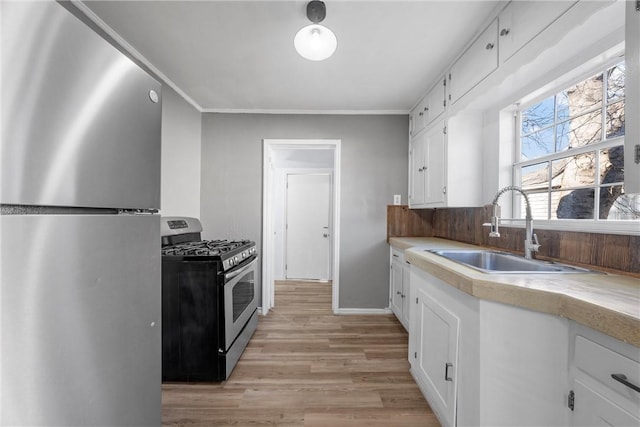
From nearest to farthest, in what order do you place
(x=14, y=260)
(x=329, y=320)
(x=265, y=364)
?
(x=14, y=260) < (x=265, y=364) < (x=329, y=320)

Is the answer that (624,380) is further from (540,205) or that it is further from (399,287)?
(399,287)

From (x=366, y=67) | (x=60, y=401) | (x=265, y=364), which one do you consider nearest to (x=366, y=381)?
(x=265, y=364)

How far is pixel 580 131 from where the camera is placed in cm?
155

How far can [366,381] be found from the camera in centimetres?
195

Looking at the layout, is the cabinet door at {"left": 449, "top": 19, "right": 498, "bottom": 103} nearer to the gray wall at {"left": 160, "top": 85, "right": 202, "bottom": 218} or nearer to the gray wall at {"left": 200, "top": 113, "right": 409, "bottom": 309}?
the gray wall at {"left": 200, "top": 113, "right": 409, "bottom": 309}

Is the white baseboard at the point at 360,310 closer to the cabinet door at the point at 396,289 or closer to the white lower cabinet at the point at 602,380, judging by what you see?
the cabinet door at the point at 396,289

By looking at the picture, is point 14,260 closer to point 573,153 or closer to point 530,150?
point 573,153

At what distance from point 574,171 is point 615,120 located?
322 millimetres

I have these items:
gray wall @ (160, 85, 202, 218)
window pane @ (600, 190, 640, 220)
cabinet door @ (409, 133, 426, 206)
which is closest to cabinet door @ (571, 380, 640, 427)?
window pane @ (600, 190, 640, 220)

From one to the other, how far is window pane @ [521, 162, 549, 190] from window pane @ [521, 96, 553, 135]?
0.84ft

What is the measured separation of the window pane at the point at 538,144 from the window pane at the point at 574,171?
118 millimetres

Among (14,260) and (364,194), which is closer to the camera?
(14,260)

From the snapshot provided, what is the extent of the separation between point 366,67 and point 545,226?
5.54 ft

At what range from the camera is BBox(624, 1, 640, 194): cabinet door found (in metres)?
0.90
